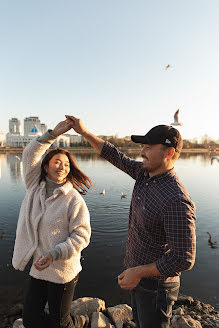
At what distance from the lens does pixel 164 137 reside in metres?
1.84

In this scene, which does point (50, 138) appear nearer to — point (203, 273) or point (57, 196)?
point (57, 196)

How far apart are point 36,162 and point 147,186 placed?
1279 mm

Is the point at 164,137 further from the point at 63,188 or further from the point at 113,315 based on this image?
the point at 113,315

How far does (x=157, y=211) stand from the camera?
174cm

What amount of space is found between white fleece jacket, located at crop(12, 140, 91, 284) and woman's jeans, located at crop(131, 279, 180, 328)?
74cm

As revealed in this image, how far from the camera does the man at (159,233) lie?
5.29 ft

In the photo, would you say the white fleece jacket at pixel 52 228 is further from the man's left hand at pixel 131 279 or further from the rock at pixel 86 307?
the rock at pixel 86 307

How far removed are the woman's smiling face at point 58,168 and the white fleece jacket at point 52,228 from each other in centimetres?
15

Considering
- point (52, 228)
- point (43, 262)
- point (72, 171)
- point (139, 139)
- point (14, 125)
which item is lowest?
point (43, 262)

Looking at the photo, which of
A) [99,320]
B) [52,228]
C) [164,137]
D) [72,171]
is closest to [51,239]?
[52,228]

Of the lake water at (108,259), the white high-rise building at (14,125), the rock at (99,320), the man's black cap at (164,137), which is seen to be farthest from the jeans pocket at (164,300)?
the white high-rise building at (14,125)

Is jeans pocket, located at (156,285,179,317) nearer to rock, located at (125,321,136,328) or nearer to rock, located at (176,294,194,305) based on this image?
rock, located at (125,321,136,328)

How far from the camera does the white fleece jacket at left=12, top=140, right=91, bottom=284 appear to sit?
2289mm

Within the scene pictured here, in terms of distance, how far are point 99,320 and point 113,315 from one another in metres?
0.35
